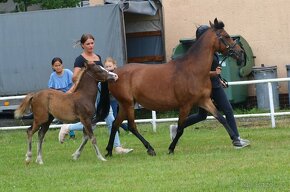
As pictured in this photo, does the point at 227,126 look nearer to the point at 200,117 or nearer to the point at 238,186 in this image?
the point at 200,117

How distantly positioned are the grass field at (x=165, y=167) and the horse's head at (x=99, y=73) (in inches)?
48.2

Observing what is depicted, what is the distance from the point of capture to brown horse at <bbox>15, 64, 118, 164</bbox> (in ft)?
41.8

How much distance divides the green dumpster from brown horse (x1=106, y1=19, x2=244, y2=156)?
7.48 m

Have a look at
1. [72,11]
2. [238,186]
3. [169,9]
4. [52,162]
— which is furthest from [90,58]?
[169,9]

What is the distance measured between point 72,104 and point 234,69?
9.16m

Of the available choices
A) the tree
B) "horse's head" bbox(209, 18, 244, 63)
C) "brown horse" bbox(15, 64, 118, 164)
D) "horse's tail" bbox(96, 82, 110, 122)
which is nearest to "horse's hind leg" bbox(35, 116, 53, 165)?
"brown horse" bbox(15, 64, 118, 164)

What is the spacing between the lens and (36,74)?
21578 millimetres

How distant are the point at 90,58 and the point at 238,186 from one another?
4346mm

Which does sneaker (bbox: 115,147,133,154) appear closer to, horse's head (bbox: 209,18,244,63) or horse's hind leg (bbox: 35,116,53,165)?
horse's hind leg (bbox: 35,116,53,165)

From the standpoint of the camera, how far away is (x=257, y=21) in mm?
22438

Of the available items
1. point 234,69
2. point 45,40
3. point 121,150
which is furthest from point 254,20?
point 121,150

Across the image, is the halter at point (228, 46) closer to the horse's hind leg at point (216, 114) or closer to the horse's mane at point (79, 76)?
the horse's hind leg at point (216, 114)

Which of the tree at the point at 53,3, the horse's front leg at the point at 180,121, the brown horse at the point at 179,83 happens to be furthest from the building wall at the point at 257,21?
the horse's front leg at the point at 180,121

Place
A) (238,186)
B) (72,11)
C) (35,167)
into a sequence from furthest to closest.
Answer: (72,11), (35,167), (238,186)
